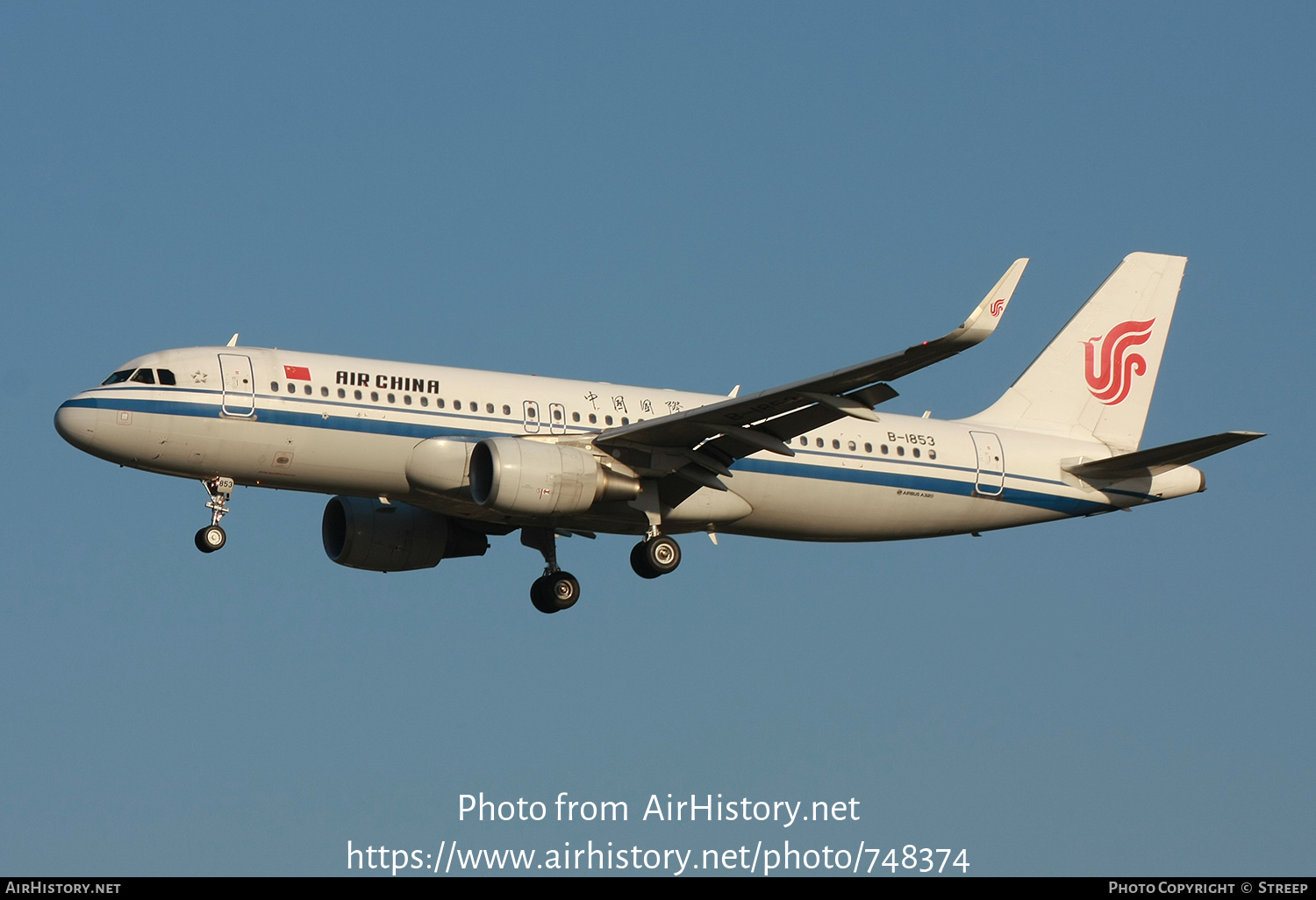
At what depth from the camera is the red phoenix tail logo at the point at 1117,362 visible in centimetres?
4612

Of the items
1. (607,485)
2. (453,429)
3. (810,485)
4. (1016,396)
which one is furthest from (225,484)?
(1016,396)

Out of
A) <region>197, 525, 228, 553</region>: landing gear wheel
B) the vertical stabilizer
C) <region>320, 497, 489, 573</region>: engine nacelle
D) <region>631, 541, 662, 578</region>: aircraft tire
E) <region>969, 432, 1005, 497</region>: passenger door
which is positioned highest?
the vertical stabilizer

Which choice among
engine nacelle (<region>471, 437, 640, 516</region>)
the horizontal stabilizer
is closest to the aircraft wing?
Result: engine nacelle (<region>471, 437, 640, 516</region>)

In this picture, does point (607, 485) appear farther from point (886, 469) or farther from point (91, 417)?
point (91, 417)

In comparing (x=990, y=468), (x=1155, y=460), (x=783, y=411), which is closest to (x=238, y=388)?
(x=783, y=411)

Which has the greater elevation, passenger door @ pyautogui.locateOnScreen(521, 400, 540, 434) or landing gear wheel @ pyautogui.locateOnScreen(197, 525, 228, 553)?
passenger door @ pyautogui.locateOnScreen(521, 400, 540, 434)

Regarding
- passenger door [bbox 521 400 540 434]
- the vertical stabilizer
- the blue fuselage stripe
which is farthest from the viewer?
the vertical stabilizer

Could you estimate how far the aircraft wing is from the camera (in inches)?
1222

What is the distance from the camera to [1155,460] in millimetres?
41844

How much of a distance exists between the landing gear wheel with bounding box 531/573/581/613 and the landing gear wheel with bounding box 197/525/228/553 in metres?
8.12

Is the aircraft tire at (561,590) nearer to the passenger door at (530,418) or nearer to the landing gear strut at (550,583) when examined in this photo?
the landing gear strut at (550,583)

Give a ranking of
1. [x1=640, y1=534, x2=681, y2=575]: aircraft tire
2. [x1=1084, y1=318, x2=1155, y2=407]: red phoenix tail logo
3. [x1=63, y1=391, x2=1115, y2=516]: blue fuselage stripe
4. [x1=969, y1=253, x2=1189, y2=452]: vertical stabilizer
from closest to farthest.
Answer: [x1=63, y1=391, x2=1115, y2=516]: blue fuselage stripe → [x1=640, y1=534, x2=681, y2=575]: aircraft tire → [x1=969, y1=253, x2=1189, y2=452]: vertical stabilizer → [x1=1084, y1=318, x2=1155, y2=407]: red phoenix tail logo

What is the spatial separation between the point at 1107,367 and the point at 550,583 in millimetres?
16181

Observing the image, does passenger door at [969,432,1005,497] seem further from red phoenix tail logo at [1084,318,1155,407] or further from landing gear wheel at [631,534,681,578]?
landing gear wheel at [631,534,681,578]
